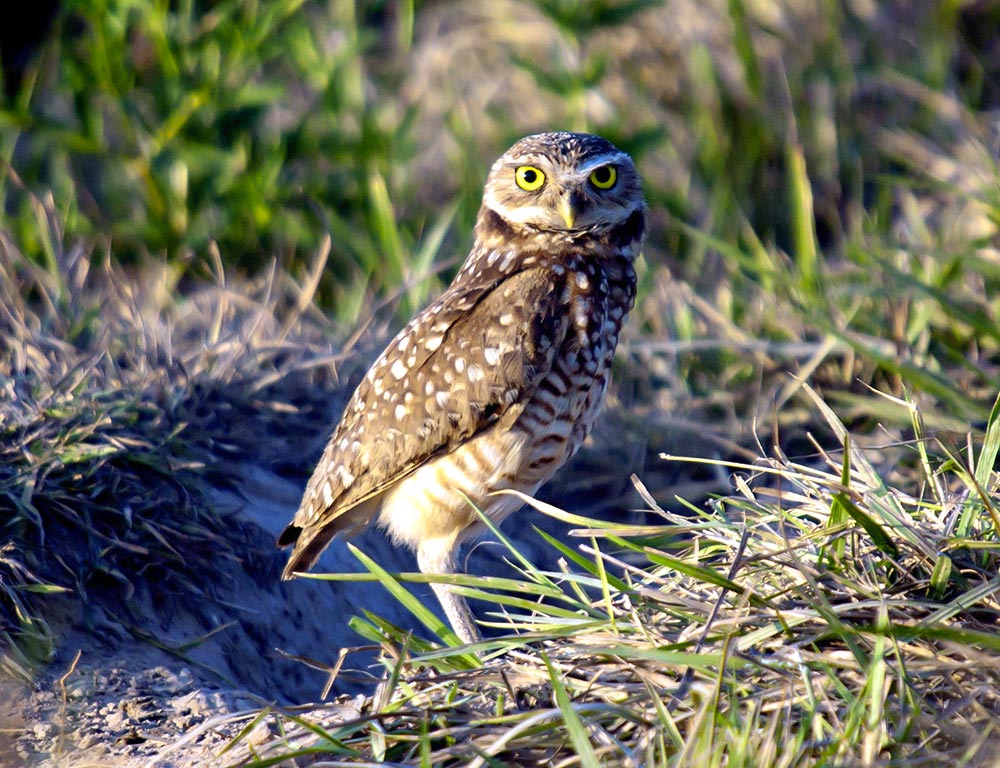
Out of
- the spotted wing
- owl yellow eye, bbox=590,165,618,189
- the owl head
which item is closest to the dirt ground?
the spotted wing

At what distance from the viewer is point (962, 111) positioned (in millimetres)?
5695

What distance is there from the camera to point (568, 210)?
3.44 m

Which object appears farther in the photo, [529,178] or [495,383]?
[529,178]

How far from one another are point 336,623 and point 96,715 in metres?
0.98

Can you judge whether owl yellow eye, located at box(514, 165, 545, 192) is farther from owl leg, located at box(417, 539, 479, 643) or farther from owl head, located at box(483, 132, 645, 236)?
owl leg, located at box(417, 539, 479, 643)

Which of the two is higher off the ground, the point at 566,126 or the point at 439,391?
the point at 566,126

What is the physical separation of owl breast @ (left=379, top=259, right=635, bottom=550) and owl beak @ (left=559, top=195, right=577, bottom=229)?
125 mm

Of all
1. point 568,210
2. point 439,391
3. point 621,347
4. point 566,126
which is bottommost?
point 621,347

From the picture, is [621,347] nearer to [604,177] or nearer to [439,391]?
[604,177]

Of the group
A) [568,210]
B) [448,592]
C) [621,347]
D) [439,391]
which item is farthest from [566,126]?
[448,592]

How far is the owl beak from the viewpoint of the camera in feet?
11.3

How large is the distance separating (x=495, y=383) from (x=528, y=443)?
0.20 meters

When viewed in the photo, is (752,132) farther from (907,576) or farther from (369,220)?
(907,576)

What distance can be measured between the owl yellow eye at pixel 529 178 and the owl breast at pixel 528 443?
292 mm
